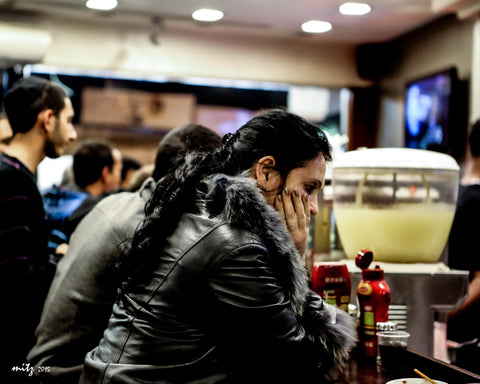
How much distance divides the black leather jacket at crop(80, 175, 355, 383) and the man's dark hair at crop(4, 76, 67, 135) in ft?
4.99

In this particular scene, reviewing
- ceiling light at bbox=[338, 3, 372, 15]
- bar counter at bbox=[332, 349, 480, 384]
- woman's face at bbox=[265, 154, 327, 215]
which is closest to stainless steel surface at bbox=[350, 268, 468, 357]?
bar counter at bbox=[332, 349, 480, 384]

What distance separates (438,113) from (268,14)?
64.8 inches

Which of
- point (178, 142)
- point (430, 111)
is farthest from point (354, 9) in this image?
point (178, 142)

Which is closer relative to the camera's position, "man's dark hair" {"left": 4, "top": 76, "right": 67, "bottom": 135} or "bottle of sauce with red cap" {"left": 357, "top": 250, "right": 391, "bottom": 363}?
"bottle of sauce with red cap" {"left": 357, "top": 250, "right": 391, "bottom": 363}

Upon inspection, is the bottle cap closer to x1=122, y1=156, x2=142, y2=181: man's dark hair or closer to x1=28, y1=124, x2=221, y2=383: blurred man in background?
x1=28, y1=124, x2=221, y2=383: blurred man in background

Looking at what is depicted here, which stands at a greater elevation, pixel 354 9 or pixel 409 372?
pixel 354 9

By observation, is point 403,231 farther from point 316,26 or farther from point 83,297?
point 316,26

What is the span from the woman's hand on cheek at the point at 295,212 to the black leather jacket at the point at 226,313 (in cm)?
15

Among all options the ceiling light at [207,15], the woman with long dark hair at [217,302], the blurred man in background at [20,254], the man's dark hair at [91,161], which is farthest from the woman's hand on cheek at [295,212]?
the ceiling light at [207,15]

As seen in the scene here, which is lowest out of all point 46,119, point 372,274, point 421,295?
point 421,295

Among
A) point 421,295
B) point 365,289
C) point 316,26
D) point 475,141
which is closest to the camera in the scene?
point 365,289

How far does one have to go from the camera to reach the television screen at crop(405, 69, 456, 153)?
4.78 m

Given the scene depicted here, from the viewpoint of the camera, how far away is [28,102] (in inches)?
104

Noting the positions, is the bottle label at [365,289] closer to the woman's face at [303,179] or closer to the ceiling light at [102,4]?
the woman's face at [303,179]
